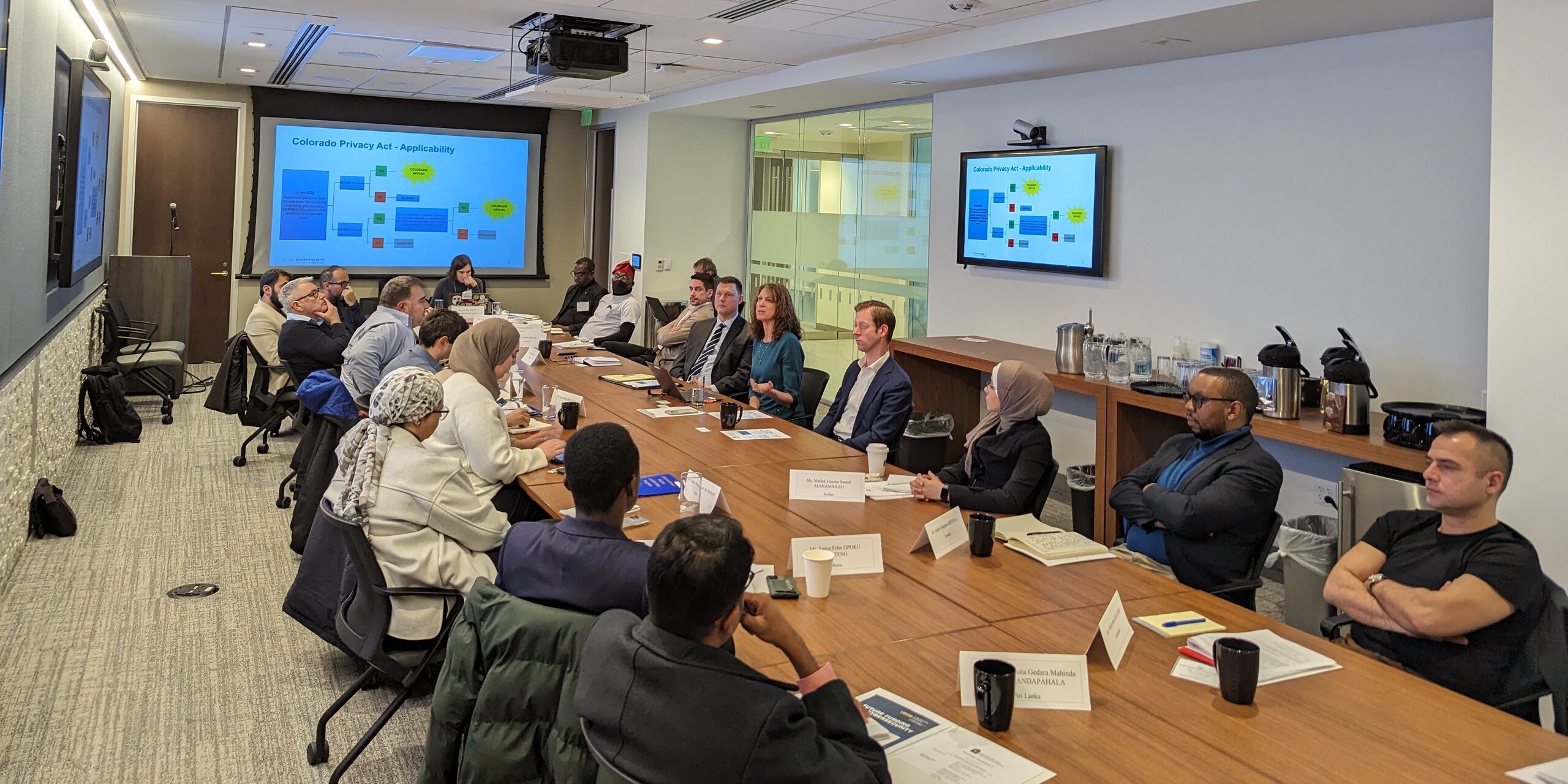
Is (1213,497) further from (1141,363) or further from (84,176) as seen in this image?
(84,176)

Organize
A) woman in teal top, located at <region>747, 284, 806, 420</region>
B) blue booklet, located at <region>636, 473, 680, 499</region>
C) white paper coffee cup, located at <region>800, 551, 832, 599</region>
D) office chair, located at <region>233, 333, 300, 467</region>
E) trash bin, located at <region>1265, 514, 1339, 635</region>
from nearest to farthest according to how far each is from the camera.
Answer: white paper coffee cup, located at <region>800, 551, 832, 599</region> → blue booklet, located at <region>636, 473, 680, 499</region> → trash bin, located at <region>1265, 514, 1339, 635</region> → woman in teal top, located at <region>747, 284, 806, 420</region> → office chair, located at <region>233, 333, 300, 467</region>

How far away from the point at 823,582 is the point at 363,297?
10503 mm

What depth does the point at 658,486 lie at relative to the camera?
385 centimetres

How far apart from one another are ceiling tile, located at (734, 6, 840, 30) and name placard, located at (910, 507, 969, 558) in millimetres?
3501

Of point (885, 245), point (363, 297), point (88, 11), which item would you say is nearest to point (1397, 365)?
point (885, 245)

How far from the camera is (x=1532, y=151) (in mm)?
3752

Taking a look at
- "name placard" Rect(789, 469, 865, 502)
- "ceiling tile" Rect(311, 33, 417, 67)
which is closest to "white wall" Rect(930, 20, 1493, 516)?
"name placard" Rect(789, 469, 865, 502)

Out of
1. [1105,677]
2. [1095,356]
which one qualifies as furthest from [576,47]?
[1105,677]

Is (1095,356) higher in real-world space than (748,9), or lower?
lower

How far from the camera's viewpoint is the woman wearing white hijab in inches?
121

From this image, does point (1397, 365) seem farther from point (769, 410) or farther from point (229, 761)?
point (229, 761)

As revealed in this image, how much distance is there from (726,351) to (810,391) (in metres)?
0.85

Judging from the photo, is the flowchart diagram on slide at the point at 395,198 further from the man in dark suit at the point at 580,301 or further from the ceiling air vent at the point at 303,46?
the man in dark suit at the point at 580,301

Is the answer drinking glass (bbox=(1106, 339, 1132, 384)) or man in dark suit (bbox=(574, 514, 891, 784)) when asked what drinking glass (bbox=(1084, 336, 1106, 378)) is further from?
man in dark suit (bbox=(574, 514, 891, 784))
